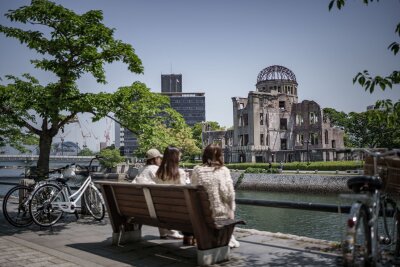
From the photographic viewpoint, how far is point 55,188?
A: 8.14 meters

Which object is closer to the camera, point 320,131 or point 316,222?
point 316,222

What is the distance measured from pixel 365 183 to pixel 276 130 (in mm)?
72353

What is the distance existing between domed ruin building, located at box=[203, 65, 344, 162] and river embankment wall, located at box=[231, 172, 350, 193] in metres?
22.2

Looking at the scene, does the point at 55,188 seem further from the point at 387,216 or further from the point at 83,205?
the point at 387,216

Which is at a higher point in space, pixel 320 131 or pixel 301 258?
pixel 320 131

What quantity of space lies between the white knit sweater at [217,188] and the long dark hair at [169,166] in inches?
33.5

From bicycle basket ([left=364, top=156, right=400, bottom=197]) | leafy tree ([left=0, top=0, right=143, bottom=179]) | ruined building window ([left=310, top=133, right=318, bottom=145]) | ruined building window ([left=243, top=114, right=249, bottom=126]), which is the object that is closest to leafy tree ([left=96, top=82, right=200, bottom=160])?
leafy tree ([left=0, top=0, right=143, bottom=179])

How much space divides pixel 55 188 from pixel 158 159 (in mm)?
2586

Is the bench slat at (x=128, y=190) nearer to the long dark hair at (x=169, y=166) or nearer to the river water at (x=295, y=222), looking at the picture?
the long dark hair at (x=169, y=166)

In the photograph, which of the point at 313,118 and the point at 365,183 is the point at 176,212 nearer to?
the point at 365,183

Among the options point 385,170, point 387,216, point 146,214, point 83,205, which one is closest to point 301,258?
point 387,216

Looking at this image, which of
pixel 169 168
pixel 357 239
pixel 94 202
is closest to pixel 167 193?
pixel 169 168

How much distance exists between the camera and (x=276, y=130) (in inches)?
2960

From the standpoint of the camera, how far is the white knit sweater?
18.4ft
